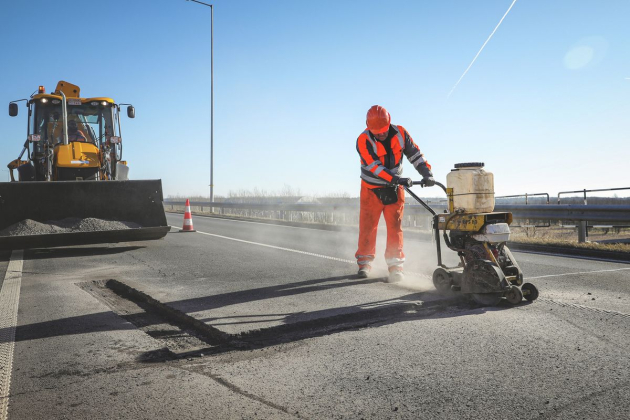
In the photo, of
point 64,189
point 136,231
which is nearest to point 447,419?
point 136,231

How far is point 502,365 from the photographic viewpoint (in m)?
2.80

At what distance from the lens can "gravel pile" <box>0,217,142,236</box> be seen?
8.02 m

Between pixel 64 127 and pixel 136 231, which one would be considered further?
pixel 64 127

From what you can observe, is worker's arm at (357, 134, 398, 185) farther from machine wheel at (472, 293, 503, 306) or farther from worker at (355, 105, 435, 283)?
machine wheel at (472, 293, 503, 306)

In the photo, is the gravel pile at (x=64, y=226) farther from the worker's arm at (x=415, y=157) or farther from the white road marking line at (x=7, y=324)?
the worker's arm at (x=415, y=157)

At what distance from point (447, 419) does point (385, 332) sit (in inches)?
51.5

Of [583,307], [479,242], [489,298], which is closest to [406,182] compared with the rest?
[479,242]

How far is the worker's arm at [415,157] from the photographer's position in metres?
5.64

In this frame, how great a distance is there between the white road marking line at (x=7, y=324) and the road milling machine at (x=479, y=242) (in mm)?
3310

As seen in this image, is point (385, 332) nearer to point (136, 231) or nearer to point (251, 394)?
point (251, 394)

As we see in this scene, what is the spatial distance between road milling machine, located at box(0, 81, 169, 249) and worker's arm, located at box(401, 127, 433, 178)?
499cm

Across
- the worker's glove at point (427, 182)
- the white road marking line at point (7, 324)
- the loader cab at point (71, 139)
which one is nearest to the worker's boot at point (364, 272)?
the worker's glove at point (427, 182)

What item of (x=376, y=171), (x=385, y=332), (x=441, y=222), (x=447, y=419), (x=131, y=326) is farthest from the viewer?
(x=376, y=171)

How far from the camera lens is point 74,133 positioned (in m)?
11.2
